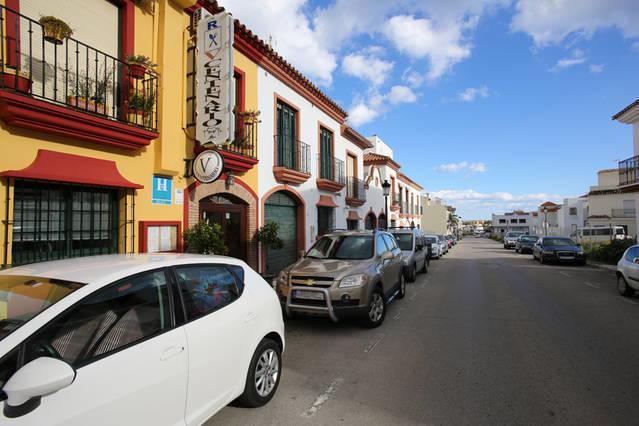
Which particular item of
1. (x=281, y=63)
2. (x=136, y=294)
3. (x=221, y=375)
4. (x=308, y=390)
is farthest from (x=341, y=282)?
(x=281, y=63)

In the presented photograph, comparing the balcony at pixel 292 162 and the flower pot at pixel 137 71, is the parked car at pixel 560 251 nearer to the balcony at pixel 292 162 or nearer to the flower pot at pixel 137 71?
the balcony at pixel 292 162

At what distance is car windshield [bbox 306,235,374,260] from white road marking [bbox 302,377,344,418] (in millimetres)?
3021

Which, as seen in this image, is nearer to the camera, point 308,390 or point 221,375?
point 221,375

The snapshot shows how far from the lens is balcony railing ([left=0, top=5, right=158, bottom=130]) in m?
4.94

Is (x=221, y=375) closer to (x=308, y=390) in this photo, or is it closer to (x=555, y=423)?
(x=308, y=390)

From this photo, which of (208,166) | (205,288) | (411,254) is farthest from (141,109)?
(411,254)

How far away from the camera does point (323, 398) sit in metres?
3.67

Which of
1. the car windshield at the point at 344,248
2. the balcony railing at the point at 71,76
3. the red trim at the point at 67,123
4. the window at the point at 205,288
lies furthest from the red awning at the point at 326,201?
the window at the point at 205,288

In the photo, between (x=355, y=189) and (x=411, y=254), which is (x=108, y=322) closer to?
(x=411, y=254)

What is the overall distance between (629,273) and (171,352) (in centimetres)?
1050

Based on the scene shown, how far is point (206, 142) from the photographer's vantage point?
7.25 m

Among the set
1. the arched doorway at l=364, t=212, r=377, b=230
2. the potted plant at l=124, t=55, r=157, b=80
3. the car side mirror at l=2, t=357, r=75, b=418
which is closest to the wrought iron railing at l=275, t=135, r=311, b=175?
the potted plant at l=124, t=55, r=157, b=80

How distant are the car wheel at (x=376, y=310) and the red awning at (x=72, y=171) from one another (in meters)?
4.52

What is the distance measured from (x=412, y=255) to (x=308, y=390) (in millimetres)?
8671
